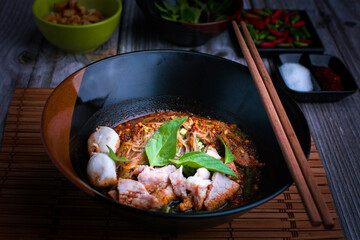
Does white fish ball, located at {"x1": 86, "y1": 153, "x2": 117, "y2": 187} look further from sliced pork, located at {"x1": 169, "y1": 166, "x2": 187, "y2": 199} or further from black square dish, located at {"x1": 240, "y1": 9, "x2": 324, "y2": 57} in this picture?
black square dish, located at {"x1": 240, "y1": 9, "x2": 324, "y2": 57}

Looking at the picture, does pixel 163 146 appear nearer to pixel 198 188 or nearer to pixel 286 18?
pixel 198 188

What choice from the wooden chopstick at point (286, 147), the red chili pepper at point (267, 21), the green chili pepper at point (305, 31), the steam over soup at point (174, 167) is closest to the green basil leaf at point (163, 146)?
the steam over soup at point (174, 167)

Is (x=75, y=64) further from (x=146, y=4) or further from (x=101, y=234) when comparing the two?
(x=101, y=234)

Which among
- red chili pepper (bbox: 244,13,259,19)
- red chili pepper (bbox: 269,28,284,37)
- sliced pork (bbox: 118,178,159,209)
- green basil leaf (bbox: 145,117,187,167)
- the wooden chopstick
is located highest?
the wooden chopstick

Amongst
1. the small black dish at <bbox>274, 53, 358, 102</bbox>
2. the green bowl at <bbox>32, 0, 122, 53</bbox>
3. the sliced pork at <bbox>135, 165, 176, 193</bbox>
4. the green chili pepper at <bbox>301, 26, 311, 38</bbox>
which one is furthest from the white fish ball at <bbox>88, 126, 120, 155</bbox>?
the green chili pepper at <bbox>301, 26, 311, 38</bbox>

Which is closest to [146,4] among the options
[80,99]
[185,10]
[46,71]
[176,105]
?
[185,10]

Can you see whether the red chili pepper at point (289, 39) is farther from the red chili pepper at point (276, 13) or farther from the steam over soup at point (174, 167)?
the steam over soup at point (174, 167)
